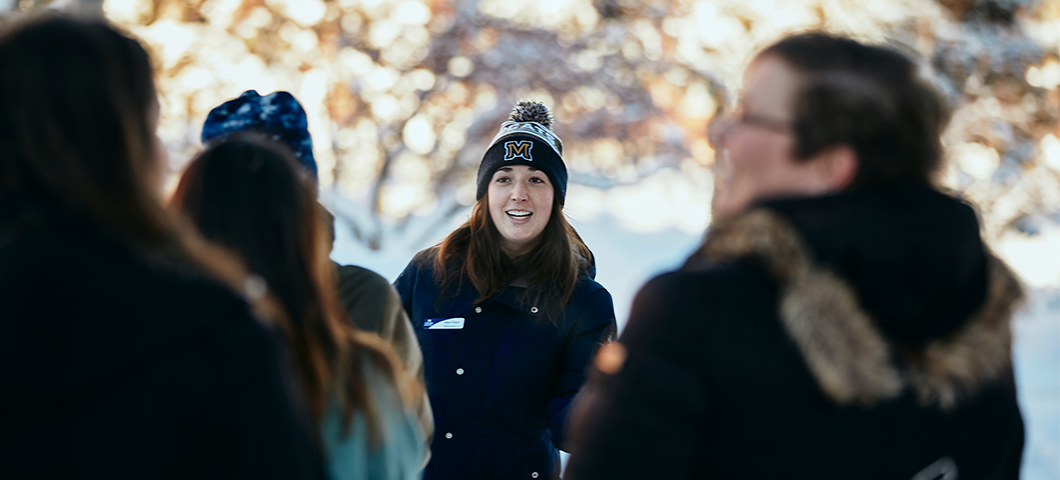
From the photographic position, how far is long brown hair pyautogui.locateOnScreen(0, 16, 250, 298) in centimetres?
89

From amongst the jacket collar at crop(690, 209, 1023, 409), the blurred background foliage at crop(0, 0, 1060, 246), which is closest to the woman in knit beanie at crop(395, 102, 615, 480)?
the jacket collar at crop(690, 209, 1023, 409)

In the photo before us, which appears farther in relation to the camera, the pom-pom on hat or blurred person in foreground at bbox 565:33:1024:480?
the pom-pom on hat

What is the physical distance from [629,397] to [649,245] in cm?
1026

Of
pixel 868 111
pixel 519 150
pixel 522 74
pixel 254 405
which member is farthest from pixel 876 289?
pixel 522 74

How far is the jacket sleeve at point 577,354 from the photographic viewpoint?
2.33 metres

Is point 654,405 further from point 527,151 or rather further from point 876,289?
point 527,151

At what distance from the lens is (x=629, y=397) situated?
3.60ft

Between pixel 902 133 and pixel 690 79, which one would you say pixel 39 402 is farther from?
pixel 690 79

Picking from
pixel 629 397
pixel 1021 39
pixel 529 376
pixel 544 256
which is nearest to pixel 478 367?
pixel 529 376

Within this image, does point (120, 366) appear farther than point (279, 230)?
No

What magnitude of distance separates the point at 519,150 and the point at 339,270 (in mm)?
1129

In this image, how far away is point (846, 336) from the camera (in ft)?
3.48

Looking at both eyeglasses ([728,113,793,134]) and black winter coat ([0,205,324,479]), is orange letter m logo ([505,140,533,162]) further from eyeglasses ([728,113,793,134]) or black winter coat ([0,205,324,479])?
black winter coat ([0,205,324,479])

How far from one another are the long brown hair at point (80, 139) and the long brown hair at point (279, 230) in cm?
26
